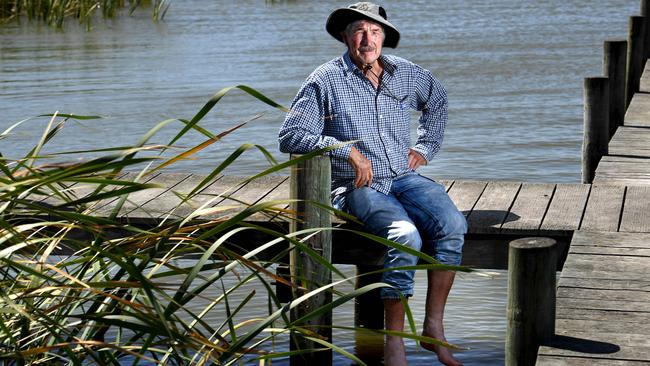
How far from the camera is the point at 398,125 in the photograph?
5.77 m

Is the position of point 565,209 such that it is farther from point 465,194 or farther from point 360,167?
point 360,167

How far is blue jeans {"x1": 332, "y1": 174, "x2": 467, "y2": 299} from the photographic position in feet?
17.8

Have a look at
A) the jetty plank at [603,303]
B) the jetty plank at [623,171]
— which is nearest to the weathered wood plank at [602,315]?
the jetty plank at [603,303]

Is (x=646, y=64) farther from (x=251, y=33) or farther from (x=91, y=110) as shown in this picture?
(x=251, y=33)

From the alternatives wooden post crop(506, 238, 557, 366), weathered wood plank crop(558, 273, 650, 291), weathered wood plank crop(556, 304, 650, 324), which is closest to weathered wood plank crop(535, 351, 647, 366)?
wooden post crop(506, 238, 557, 366)

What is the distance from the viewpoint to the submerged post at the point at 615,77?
10.1 meters

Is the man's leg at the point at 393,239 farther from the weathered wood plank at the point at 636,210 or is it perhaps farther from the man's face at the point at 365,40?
the weathered wood plank at the point at 636,210

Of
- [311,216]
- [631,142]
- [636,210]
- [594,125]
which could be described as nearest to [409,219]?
[311,216]

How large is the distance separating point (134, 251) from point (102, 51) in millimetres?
17003

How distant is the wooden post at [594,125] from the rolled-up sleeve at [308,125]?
3.21m

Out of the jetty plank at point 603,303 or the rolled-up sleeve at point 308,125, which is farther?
the rolled-up sleeve at point 308,125

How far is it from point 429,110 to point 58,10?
18.0 metres

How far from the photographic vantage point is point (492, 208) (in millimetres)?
6258

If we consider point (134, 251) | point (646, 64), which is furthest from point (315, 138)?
point (646, 64)
